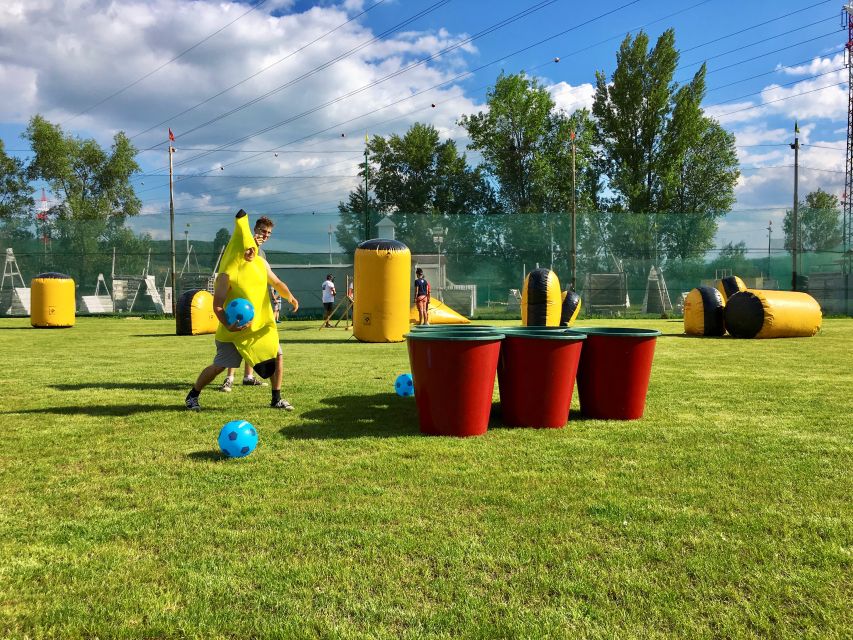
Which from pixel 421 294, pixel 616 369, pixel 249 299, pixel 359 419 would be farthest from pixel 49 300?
pixel 616 369

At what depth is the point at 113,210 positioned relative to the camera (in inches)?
1902

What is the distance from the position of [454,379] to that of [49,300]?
20083mm

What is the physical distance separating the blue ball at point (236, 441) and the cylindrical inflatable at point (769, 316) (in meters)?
14.4

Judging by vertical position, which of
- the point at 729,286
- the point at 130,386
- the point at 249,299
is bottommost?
the point at 130,386

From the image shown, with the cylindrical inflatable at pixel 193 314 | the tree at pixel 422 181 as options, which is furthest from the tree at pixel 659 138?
the cylindrical inflatable at pixel 193 314

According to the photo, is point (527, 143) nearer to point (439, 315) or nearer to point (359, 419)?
point (439, 315)

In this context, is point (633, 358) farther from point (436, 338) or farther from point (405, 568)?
point (405, 568)

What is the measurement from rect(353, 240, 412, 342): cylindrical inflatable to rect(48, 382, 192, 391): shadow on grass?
6984 millimetres

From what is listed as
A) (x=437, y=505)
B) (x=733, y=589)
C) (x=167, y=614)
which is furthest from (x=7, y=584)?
(x=733, y=589)

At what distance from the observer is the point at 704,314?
54.5 ft

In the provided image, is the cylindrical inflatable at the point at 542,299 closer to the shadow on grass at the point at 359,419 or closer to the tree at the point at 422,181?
the shadow on grass at the point at 359,419

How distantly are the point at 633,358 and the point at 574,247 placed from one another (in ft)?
76.7

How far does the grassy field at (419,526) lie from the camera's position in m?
2.41

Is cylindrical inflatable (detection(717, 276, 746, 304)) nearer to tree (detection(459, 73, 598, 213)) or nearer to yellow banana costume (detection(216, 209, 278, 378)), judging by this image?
yellow banana costume (detection(216, 209, 278, 378))
